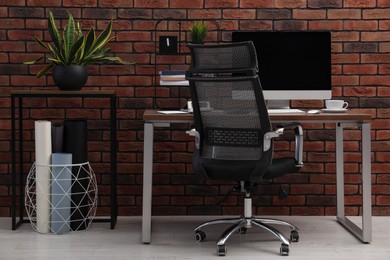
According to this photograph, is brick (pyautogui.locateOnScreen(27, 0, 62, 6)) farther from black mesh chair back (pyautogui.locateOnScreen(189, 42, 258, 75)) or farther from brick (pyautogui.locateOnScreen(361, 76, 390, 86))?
brick (pyautogui.locateOnScreen(361, 76, 390, 86))

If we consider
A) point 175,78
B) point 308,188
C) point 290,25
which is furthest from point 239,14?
point 308,188

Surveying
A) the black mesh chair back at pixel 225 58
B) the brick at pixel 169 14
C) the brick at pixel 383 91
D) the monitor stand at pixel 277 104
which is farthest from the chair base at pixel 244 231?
the brick at pixel 169 14

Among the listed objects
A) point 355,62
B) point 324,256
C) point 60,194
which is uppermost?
point 355,62

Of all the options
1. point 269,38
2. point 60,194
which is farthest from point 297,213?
point 60,194

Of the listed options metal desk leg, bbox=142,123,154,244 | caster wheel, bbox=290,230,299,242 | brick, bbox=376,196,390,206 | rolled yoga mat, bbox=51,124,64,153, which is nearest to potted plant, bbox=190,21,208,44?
metal desk leg, bbox=142,123,154,244

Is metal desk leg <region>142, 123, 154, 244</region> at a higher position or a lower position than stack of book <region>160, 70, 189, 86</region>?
lower

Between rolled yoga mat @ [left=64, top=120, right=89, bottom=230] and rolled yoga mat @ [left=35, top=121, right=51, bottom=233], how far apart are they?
128mm

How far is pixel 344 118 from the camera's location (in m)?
4.01

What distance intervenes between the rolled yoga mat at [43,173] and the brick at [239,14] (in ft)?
4.74

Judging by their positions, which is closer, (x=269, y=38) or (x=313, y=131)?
(x=269, y=38)

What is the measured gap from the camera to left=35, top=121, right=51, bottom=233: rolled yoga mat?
437 cm

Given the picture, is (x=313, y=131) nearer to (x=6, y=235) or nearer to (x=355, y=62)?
(x=355, y=62)

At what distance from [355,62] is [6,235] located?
103 inches

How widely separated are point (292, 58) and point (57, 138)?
1.61 m
